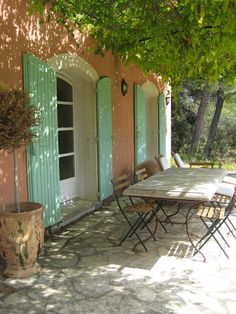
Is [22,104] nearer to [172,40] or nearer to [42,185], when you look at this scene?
[42,185]

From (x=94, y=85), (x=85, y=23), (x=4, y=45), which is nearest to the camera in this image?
(x=4, y=45)

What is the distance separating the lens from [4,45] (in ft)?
14.7

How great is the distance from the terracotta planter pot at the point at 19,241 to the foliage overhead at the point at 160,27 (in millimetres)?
2222

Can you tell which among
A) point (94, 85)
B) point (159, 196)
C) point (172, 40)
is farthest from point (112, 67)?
point (159, 196)

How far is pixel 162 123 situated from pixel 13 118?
7481 mm

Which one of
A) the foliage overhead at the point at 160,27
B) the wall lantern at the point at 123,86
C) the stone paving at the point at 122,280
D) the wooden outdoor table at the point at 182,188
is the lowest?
the stone paving at the point at 122,280

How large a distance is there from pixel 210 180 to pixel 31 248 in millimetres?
2659

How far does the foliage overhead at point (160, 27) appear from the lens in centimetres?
385

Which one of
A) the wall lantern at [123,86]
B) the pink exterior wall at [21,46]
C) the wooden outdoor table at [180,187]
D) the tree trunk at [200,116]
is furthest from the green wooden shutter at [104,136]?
the tree trunk at [200,116]

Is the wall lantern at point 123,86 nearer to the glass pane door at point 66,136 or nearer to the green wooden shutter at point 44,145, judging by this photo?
the glass pane door at point 66,136

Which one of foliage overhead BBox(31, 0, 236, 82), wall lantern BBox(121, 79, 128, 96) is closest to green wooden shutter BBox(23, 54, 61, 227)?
foliage overhead BBox(31, 0, 236, 82)

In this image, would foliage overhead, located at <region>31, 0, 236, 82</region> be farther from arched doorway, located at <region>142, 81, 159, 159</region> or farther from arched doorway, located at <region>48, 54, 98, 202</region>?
arched doorway, located at <region>142, 81, 159, 159</region>

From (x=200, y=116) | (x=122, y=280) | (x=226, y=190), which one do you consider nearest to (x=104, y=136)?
(x=226, y=190)

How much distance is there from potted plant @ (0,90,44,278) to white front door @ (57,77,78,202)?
96.0 inches
